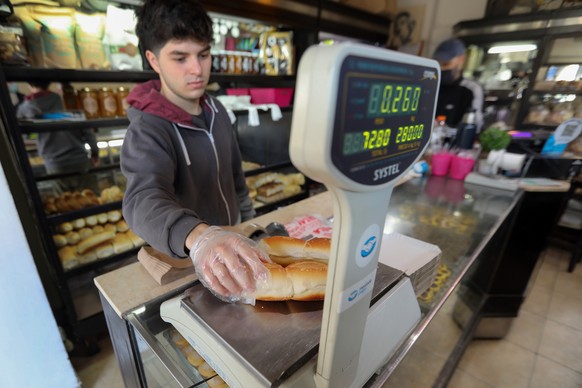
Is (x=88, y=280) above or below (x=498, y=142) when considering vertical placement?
below

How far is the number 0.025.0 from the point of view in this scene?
0.32 meters

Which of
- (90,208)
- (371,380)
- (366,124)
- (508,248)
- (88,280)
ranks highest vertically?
(366,124)

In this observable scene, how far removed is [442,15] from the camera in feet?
13.5

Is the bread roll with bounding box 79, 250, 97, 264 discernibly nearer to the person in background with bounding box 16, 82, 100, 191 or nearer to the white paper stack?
the person in background with bounding box 16, 82, 100, 191

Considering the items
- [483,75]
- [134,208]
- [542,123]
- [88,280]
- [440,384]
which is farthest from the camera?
[483,75]

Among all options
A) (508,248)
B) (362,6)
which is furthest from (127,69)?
(362,6)

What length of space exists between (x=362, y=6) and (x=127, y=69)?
3099mm

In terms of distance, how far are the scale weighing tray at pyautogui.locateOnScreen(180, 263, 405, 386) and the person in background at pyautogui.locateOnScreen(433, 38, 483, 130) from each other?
10.4 feet

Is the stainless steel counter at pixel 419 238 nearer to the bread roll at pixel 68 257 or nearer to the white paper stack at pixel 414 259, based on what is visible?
the white paper stack at pixel 414 259

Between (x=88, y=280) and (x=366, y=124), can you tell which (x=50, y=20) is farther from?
(x=366, y=124)

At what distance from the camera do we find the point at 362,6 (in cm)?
370

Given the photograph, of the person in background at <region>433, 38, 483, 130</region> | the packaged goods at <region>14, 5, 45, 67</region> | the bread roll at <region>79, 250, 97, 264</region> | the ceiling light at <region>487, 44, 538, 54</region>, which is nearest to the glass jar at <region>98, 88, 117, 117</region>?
the packaged goods at <region>14, 5, 45, 67</region>

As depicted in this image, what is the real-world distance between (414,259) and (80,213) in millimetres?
1946

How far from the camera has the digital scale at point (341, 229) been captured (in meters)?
0.30
